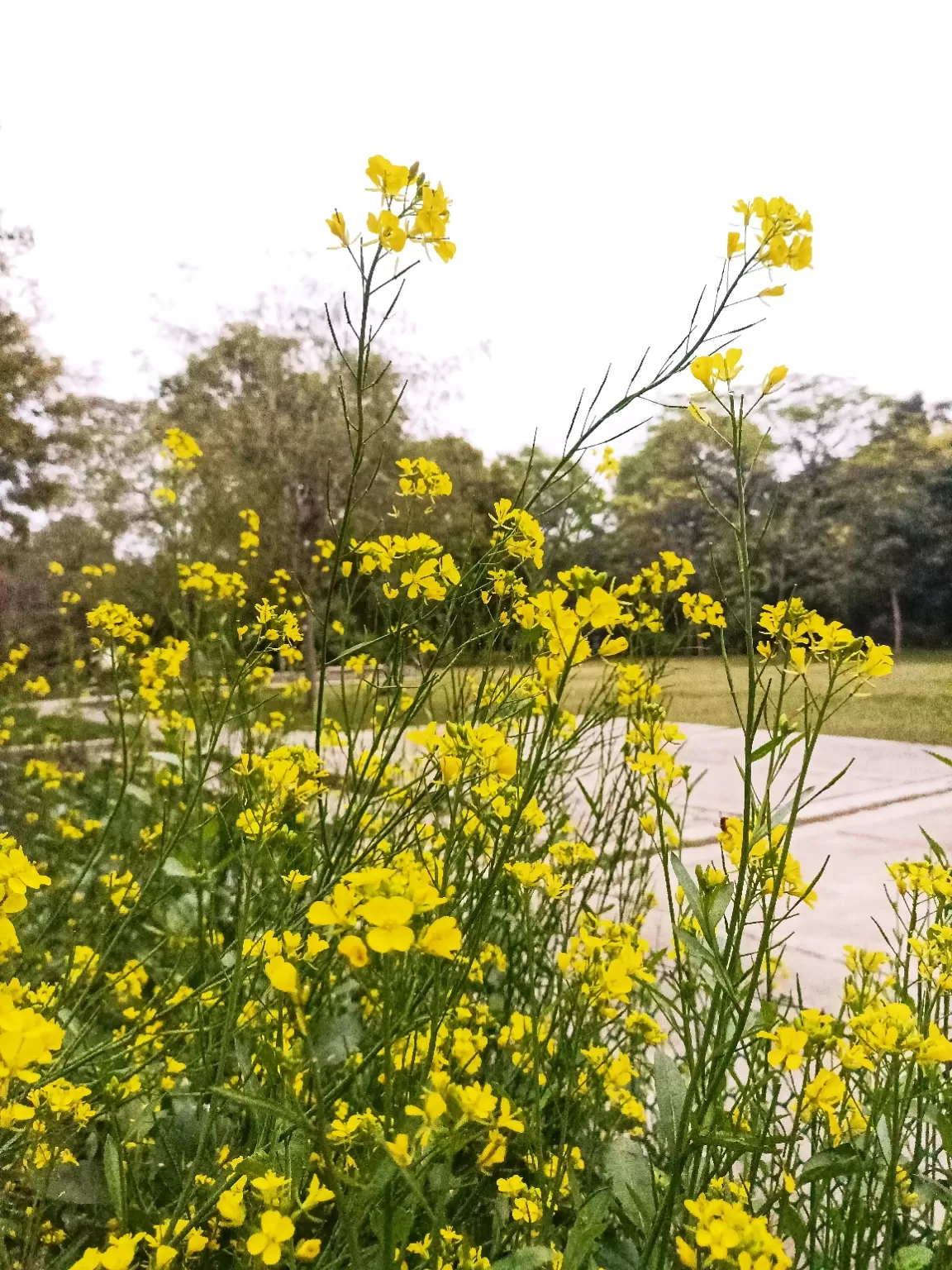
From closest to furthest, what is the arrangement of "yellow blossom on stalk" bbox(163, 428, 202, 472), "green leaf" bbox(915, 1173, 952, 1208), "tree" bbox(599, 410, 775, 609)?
"green leaf" bbox(915, 1173, 952, 1208)
"tree" bbox(599, 410, 775, 609)
"yellow blossom on stalk" bbox(163, 428, 202, 472)

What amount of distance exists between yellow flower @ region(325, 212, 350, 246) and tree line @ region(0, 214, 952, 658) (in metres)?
0.09

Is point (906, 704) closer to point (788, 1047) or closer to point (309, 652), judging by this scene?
point (788, 1047)

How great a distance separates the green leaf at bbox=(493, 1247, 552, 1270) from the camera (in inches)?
19.1

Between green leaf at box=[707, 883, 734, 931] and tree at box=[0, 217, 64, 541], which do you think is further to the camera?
tree at box=[0, 217, 64, 541]

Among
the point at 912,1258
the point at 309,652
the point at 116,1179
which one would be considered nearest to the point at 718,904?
the point at 912,1258

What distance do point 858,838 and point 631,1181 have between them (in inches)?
40.6

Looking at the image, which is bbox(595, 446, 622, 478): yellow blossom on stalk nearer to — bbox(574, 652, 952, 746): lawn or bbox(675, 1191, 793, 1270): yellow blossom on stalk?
bbox(574, 652, 952, 746): lawn

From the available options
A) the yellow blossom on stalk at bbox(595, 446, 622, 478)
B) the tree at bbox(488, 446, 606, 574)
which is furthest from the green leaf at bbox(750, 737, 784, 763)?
the yellow blossom on stalk at bbox(595, 446, 622, 478)

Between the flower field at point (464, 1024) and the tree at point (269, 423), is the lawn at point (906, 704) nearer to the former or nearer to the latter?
the flower field at point (464, 1024)

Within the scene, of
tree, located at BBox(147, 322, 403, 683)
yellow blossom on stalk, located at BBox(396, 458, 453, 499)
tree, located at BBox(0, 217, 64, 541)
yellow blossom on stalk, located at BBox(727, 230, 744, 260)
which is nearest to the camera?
yellow blossom on stalk, located at BBox(727, 230, 744, 260)

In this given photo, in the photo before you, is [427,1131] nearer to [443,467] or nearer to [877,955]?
[877,955]

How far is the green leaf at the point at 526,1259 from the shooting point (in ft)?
1.59

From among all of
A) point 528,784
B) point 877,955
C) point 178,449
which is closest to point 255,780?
point 528,784

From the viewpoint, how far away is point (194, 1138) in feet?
2.56
